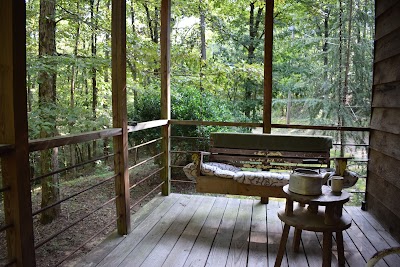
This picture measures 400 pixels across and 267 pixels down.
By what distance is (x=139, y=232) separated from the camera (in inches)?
103

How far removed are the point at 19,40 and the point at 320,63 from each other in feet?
14.4

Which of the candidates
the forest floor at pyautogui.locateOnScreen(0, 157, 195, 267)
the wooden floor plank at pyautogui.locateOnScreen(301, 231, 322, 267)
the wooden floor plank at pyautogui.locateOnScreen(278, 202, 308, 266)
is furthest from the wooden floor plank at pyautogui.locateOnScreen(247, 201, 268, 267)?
the forest floor at pyautogui.locateOnScreen(0, 157, 195, 267)

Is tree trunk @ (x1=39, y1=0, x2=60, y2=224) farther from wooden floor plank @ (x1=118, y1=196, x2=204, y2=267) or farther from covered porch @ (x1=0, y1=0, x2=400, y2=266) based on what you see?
wooden floor plank @ (x1=118, y1=196, x2=204, y2=267)

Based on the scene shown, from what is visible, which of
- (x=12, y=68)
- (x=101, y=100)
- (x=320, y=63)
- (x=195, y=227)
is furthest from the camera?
(x=101, y=100)

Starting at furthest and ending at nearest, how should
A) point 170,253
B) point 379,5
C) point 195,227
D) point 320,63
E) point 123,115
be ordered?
point 320,63, point 379,5, point 195,227, point 123,115, point 170,253

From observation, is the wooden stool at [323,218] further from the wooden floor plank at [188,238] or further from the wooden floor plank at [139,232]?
the wooden floor plank at [139,232]

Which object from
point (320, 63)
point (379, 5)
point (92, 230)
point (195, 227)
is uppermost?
point (379, 5)

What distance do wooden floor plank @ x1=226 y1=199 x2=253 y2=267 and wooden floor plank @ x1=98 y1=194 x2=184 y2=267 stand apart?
0.70 metres

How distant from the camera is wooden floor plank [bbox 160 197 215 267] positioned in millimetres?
2150

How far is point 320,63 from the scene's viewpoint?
4.79m

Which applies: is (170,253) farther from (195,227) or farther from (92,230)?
(92,230)

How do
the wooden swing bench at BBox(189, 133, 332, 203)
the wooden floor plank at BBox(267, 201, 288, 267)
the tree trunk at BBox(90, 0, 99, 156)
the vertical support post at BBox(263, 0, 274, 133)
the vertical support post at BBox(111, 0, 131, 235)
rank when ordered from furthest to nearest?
the tree trunk at BBox(90, 0, 99, 156), the vertical support post at BBox(263, 0, 274, 133), the wooden swing bench at BBox(189, 133, 332, 203), the vertical support post at BBox(111, 0, 131, 235), the wooden floor plank at BBox(267, 201, 288, 267)

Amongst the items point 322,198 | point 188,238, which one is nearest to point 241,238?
point 188,238

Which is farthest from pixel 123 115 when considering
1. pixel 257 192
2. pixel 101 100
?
pixel 101 100
